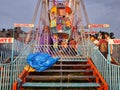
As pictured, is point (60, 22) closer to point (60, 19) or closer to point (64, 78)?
point (60, 19)

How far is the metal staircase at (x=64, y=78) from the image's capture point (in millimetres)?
8742

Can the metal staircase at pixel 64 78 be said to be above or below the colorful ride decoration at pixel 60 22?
below

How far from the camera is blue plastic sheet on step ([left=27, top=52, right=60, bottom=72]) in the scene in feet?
32.1

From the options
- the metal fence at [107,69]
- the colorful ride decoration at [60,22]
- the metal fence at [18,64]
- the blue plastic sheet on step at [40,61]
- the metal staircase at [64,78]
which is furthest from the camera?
the colorful ride decoration at [60,22]

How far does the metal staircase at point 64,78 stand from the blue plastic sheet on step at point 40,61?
0.76 feet

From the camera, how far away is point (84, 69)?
10.5 m

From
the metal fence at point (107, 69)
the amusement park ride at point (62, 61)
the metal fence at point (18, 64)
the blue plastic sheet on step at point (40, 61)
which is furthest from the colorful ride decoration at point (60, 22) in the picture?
the blue plastic sheet on step at point (40, 61)

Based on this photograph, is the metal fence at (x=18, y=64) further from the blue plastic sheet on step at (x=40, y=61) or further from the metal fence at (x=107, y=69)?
the metal fence at (x=107, y=69)

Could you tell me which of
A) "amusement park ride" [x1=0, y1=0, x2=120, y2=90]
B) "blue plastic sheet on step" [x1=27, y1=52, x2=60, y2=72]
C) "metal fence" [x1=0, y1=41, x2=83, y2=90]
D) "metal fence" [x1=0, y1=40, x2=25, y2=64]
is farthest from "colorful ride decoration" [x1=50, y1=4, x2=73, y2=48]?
"blue plastic sheet on step" [x1=27, y1=52, x2=60, y2=72]

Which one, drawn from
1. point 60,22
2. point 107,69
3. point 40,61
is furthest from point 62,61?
point 60,22

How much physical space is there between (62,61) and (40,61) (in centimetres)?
145

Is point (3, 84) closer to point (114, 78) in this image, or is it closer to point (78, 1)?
point (114, 78)

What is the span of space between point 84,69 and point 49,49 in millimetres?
2966

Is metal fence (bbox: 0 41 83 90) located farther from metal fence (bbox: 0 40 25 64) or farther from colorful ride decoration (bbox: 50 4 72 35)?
colorful ride decoration (bbox: 50 4 72 35)
